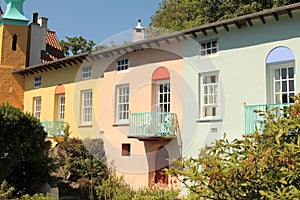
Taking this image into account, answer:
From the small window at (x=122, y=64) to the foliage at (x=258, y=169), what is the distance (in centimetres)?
1478

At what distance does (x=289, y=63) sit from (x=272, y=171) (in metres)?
10.0

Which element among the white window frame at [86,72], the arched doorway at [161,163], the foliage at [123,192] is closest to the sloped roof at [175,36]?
the white window frame at [86,72]

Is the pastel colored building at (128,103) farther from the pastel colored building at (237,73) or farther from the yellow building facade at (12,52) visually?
the yellow building facade at (12,52)

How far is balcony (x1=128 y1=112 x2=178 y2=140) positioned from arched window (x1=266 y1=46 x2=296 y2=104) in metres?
4.32

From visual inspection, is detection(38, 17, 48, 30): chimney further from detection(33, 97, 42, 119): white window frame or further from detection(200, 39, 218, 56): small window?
detection(200, 39, 218, 56): small window

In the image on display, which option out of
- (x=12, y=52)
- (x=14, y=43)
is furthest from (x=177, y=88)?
(x=14, y=43)

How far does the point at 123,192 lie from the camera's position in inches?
550

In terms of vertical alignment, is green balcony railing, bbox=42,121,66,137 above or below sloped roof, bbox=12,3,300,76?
below

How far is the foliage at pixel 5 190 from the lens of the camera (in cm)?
1061

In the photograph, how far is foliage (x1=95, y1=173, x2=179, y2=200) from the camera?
41.7ft

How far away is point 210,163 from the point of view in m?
3.66

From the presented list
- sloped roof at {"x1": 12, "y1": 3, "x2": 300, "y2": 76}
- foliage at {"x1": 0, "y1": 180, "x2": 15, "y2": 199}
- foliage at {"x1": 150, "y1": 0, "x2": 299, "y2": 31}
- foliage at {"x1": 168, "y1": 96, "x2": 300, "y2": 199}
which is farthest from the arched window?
foliage at {"x1": 150, "y1": 0, "x2": 299, "y2": 31}

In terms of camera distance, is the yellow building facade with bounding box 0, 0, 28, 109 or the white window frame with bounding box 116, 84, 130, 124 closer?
the white window frame with bounding box 116, 84, 130, 124

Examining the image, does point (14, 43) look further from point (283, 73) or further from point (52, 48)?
point (283, 73)
